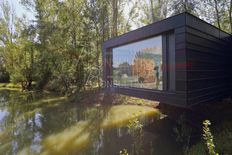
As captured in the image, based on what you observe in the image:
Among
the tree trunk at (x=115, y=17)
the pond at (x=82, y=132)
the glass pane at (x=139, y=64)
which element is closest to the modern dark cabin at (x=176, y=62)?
the glass pane at (x=139, y=64)

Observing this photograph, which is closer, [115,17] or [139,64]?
[139,64]

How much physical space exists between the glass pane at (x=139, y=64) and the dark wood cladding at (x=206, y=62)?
96cm

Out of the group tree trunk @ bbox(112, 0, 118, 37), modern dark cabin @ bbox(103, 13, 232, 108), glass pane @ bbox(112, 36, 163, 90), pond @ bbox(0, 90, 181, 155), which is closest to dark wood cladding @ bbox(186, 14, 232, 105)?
modern dark cabin @ bbox(103, 13, 232, 108)

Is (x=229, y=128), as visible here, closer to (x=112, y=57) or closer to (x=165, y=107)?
(x=165, y=107)

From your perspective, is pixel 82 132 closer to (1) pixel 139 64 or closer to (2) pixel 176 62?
(1) pixel 139 64

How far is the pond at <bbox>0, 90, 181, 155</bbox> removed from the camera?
15.5ft

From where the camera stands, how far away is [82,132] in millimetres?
6059

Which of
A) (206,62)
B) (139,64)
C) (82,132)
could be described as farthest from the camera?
(139,64)

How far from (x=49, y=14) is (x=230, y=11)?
10.9m

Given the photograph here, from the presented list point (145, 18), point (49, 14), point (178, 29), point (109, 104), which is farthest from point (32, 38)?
point (178, 29)

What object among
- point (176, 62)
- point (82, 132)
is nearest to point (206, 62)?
point (176, 62)

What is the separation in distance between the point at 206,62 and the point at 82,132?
413 cm

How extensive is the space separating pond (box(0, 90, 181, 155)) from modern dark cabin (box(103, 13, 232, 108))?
38.1 inches

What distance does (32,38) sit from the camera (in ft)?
54.3
